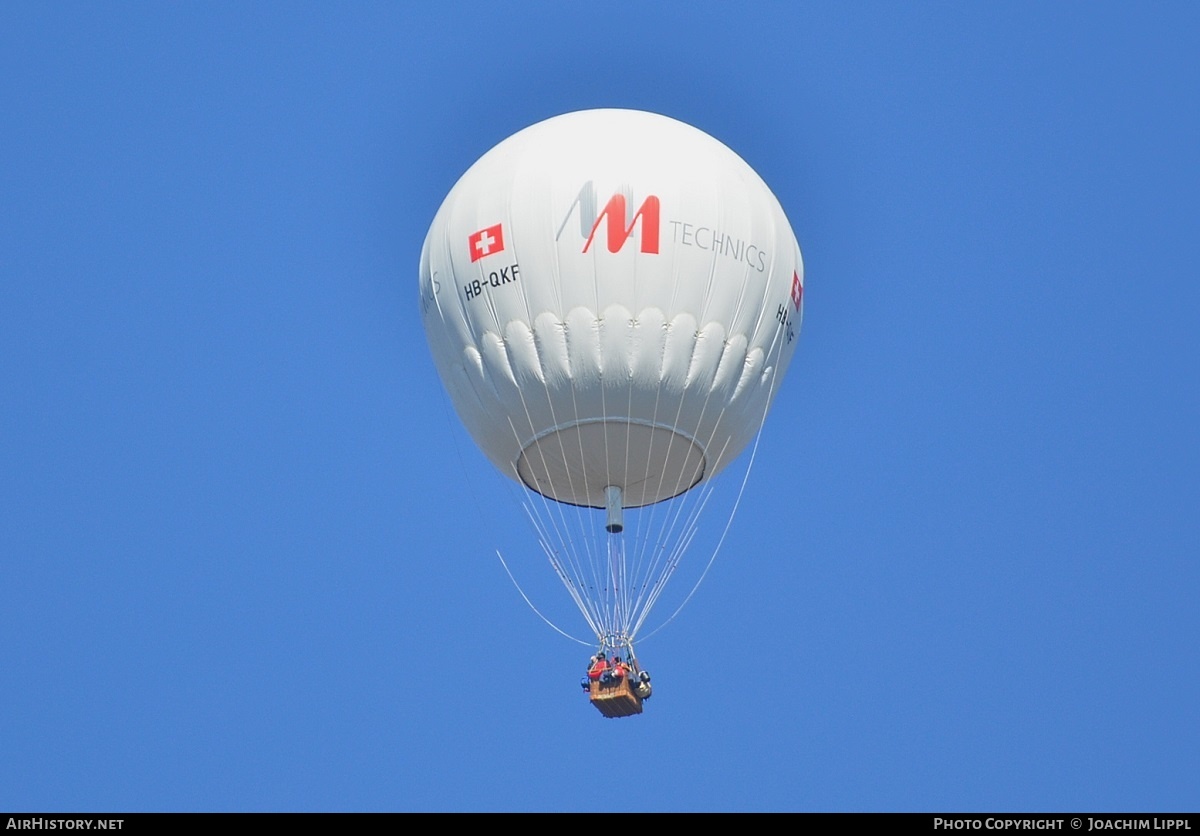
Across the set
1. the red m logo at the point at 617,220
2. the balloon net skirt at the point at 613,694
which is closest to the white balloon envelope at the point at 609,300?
the red m logo at the point at 617,220

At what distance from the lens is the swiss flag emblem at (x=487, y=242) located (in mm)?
32406

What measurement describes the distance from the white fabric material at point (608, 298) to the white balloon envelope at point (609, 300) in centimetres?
3

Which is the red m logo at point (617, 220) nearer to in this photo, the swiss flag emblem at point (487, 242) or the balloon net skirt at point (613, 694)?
the swiss flag emblem at point (487, 242)

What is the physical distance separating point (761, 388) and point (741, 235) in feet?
8.34

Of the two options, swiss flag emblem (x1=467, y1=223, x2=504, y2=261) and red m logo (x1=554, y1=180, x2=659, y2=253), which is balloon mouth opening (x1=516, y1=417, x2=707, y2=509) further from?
swiss flag emblem (x1=467, y1=223, x2=504, y2=261)

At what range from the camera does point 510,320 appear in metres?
32.3

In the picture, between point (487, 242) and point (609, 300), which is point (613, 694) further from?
point (487, 242)

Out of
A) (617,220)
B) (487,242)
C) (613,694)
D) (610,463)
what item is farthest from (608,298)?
(613,694)

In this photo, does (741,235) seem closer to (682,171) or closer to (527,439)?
(682,171)

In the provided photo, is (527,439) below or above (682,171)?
below

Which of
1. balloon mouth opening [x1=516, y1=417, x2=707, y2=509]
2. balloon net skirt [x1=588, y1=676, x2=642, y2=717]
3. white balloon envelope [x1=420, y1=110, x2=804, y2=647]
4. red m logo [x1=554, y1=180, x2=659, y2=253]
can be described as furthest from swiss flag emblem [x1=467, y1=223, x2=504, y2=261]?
balloon net skirt [x1=588, y1=676, x2=642, y2=717]
